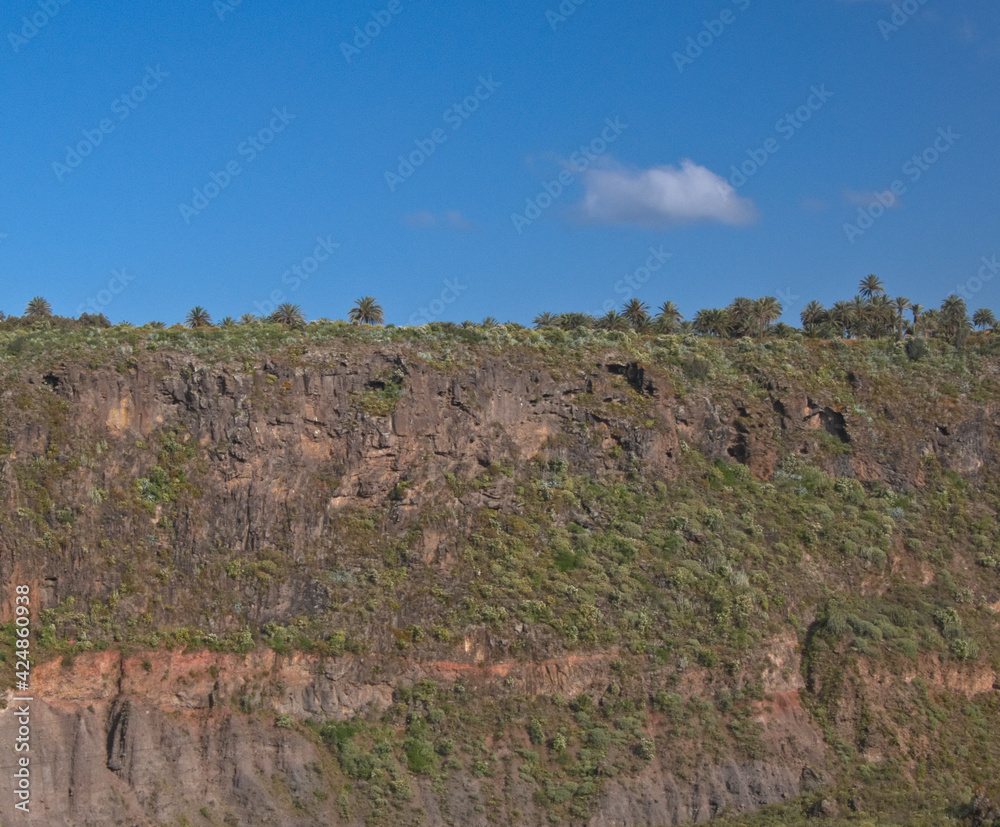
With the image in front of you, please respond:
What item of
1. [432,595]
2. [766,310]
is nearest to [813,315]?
[766,310]

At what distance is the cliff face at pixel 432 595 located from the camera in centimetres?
6369

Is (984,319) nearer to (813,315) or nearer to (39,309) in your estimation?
(813,315)

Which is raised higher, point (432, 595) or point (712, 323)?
point (712, 323)

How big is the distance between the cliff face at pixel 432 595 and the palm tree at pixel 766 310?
21.7 m

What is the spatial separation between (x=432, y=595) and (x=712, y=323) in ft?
140

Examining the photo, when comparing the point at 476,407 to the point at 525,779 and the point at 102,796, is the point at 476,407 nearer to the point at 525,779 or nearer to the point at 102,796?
the point at 525,779

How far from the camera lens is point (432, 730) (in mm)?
66562

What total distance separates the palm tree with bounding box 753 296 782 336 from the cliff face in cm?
2172

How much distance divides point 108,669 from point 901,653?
Answer: 4446 centimetres

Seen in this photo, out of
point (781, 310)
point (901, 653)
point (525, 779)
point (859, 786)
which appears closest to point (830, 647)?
point (901, 653)

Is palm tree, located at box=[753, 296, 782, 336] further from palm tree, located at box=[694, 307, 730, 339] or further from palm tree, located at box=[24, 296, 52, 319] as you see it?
palm tree, located at box=[24, 296, 52, 319]

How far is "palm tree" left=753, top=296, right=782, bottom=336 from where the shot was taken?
105 m

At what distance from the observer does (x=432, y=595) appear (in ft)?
234

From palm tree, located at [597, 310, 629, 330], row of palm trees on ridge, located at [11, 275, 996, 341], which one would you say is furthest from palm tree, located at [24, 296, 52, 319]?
palm tree, located at [597, 310, 629, 330]
